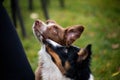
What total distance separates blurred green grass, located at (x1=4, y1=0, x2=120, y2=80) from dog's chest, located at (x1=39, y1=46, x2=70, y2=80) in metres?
1.62

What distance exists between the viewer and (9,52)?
4.31 meters

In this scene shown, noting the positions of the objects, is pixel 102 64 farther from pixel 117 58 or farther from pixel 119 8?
pixel 119 8

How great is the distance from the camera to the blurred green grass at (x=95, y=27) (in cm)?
655

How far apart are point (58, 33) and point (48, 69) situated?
60cm

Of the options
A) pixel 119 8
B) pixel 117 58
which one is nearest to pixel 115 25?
pixel 119 8

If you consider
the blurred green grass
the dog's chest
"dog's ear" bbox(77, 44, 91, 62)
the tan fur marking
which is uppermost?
"dog's ear" bbox(77, 44, 91, 62)

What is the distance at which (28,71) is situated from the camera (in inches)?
175

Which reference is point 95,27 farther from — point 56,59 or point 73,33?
point 56,59

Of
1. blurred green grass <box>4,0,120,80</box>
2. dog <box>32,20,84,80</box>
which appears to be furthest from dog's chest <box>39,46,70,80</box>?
blurred green grass <box>4,0,120,80</box>

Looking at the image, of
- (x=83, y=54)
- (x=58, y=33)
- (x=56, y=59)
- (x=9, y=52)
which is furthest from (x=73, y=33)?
(x=9, y=52)

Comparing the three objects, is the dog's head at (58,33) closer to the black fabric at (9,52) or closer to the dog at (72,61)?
the dog at (72,61)

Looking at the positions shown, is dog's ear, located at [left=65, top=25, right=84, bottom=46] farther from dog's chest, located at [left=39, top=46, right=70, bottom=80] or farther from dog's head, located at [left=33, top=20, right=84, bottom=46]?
dog's chest, located at [left=39, top=46, right=70, bottom=80]

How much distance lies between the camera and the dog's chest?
173 inches

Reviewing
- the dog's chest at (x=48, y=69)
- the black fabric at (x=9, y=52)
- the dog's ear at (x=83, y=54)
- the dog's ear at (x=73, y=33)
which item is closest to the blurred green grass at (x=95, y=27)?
the dog's ear at (x=73, y=33)
